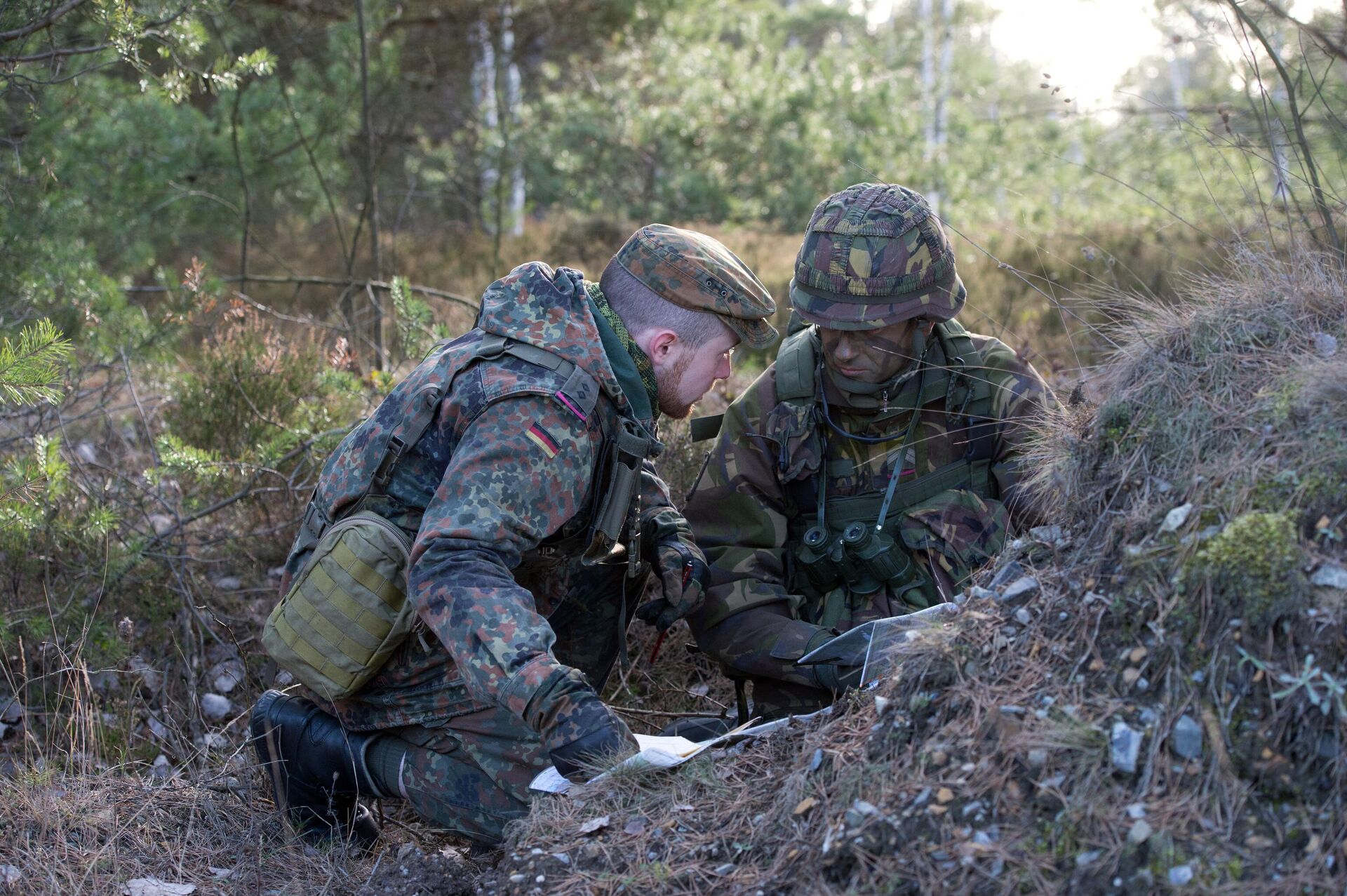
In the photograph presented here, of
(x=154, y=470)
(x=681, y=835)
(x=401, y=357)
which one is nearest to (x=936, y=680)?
(x=681, y=835)

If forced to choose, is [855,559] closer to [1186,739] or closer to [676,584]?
[676,584]

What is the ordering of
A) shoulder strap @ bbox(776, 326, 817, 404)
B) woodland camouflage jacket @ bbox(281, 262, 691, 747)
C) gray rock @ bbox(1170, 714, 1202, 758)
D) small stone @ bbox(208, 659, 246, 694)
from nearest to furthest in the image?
gray rock @ bbox(1170, 714, 1202, 758), woodland camouflage jacket @ bbox(281, 262, 691, 747), shoulder strap @ bbox(776, 326, 817, 404), small stone @ bbox(208, 659, 246, 694)

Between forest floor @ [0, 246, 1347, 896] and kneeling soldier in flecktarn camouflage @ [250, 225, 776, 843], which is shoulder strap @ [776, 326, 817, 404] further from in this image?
forest floor @ [0, 246, 1347, 896]

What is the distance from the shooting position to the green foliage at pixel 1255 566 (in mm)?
2010

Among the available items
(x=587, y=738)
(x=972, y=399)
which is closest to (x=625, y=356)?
(x=587, y=738)

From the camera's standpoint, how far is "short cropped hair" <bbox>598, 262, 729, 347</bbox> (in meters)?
3.13

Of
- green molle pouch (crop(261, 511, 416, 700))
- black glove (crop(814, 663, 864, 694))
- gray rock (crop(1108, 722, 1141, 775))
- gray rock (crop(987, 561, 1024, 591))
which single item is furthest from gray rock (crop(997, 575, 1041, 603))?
green molle pouch (crop(261, 511, 416, 700))

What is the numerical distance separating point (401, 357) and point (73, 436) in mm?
1850

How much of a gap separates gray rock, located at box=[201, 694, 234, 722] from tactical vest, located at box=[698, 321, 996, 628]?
7.56ft

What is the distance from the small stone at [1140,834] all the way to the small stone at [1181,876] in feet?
0.21

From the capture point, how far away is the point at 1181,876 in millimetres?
1832

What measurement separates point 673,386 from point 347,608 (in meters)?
1.13

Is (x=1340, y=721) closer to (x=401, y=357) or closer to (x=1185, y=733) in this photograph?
Result: (x=1185, y=733)

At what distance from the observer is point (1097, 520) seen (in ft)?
8.14
